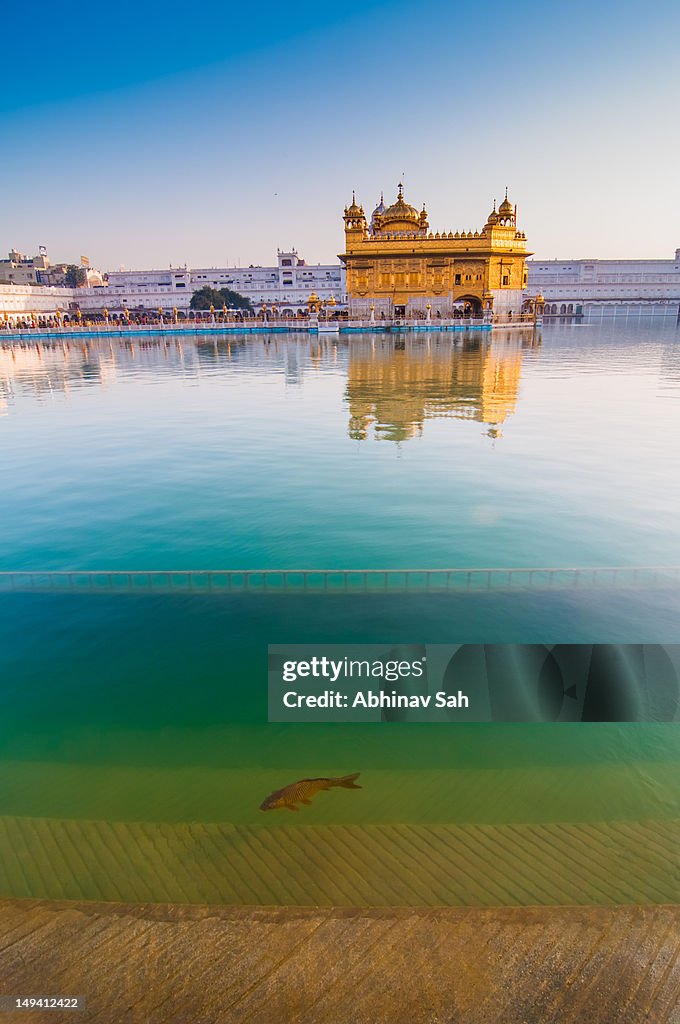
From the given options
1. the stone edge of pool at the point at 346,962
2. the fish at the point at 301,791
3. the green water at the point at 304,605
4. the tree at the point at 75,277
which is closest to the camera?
the stone edge of pool at the point at 346,962

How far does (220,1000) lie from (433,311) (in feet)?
214

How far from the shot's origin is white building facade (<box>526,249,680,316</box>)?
98375mm

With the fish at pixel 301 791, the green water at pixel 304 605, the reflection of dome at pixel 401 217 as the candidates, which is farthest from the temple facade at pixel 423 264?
the fish at pixel 301 791

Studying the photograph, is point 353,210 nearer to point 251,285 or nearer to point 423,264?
point 423,264

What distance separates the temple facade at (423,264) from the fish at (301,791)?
206ft

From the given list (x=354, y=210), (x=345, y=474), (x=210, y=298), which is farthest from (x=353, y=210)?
(x=345, y=474)

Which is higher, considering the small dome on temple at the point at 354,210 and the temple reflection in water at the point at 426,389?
the small dome on temple at the point at 354,210

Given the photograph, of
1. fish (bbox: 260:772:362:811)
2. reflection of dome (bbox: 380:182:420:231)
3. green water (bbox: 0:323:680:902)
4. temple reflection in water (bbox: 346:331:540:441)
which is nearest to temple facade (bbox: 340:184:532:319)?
reflection of dome (bbox: 380:182:420:231)

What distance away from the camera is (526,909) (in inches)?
107

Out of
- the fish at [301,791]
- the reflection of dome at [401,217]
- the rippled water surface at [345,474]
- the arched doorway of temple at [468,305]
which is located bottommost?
the fish at [301,791]

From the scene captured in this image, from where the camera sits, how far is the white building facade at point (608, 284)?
9838cm

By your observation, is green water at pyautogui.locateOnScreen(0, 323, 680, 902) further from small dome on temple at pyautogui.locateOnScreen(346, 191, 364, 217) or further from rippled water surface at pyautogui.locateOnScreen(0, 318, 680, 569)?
small dome on temple at pyautogui.locateOnScreen(346, 191, 364, 217)

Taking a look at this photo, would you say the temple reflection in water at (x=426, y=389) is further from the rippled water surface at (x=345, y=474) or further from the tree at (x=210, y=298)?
the tree at (x=210, y=298)

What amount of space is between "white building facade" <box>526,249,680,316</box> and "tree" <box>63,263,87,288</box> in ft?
284
